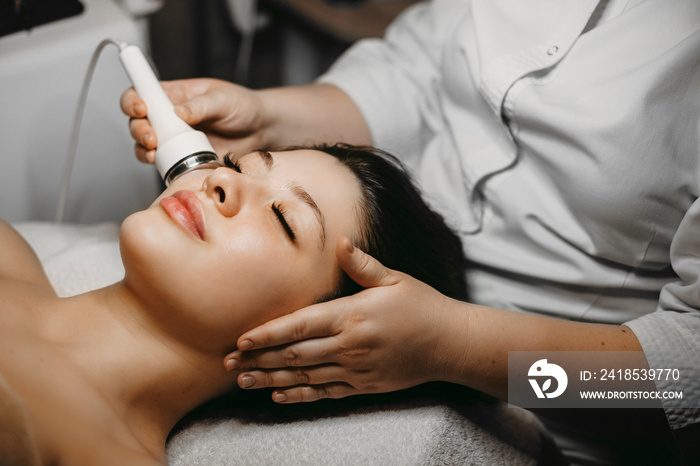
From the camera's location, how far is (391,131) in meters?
1.18

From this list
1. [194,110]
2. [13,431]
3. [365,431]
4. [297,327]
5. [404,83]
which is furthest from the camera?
[404,83]

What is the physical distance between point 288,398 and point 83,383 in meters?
0.26

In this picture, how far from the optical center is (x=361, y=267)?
0.72m

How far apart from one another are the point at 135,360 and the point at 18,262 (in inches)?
11.4

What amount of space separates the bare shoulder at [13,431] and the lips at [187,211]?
266mm

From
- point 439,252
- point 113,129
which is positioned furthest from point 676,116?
point 113,129

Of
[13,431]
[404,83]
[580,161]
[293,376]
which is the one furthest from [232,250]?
[404,83]

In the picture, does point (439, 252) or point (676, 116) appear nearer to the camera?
point (676, 116)

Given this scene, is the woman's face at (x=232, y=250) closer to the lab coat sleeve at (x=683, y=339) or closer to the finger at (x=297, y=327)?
the finger at (x=297, y=327)

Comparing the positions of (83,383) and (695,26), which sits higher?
(695,26)

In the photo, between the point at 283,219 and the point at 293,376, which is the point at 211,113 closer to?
the point at 283,219

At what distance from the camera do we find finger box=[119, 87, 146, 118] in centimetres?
92

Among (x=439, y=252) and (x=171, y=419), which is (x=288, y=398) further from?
(x=439, y=252)

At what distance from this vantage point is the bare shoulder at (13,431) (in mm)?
592
